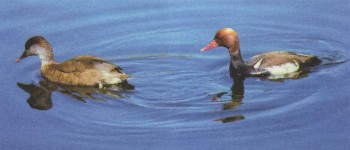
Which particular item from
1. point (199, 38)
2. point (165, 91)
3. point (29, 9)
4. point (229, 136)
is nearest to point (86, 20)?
point (29, 9)

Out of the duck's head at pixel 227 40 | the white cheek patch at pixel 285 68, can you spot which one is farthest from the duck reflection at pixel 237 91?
the duck's head at pixel 227 40

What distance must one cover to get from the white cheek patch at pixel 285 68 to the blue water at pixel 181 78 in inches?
13.7

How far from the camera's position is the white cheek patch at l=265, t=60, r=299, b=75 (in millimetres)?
11578

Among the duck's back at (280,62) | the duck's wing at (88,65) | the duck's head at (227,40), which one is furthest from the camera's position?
the duck's head at (227,40)

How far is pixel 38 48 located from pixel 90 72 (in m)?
1.18

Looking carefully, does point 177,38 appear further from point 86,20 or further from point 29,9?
point 29,9

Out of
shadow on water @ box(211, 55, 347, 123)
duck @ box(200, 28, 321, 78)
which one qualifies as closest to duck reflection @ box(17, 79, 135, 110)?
shadow on water @ box(211, 55, 347, 123)

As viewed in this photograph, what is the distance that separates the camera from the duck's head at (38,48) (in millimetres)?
11688

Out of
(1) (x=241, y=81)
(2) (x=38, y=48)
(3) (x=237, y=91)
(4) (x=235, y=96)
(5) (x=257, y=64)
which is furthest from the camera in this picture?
(2) (x=38, y=48)

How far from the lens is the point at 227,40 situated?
11.8 meters

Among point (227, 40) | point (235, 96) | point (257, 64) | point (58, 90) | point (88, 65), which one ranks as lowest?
point (235, 96)

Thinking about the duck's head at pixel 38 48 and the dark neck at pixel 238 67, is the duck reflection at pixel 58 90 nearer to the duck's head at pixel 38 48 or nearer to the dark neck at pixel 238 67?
the duck's head at pixel 38 48

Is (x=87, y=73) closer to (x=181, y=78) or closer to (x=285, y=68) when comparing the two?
(x=181, y=78)

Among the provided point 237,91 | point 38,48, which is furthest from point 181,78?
point 38,48
